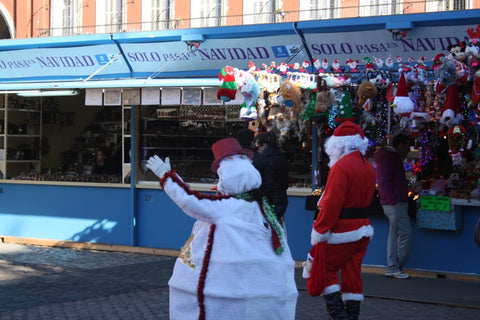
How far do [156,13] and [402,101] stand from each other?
14.0m

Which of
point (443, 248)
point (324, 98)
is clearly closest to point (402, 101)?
point (324, 98)

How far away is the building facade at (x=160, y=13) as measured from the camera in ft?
62.1

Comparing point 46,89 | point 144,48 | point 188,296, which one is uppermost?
point 144,48

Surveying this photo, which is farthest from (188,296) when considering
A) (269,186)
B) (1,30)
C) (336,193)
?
(1,30)

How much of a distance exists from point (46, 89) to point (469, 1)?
1100 centimetres

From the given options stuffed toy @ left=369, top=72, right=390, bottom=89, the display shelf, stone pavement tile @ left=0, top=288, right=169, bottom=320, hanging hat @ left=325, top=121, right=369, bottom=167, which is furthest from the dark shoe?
the display shelf

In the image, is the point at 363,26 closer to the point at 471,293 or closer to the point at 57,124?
the point at 471,293

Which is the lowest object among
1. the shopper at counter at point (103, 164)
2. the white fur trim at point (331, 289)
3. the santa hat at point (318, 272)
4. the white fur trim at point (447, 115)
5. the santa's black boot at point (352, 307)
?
the santa's black boot at point (352, 307)

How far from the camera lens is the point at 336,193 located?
20.3 ft

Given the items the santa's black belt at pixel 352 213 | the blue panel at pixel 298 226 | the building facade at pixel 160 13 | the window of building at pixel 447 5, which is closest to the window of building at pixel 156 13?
the building facade at pixel 160 13

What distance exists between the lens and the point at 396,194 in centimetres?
909

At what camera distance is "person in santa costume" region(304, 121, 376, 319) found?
619 centimetres

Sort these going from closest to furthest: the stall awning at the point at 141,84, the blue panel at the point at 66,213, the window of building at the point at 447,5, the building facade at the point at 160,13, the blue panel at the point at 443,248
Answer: the blue panel at the point at 443,248 → the stall awning at the point at 141,84 → the blue panel at the point at 66,213 → the window of building at the point at 447,5 → the building facade at the point at 160,13

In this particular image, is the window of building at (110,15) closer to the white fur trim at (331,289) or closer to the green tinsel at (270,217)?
the white fur trim at (331,289)
